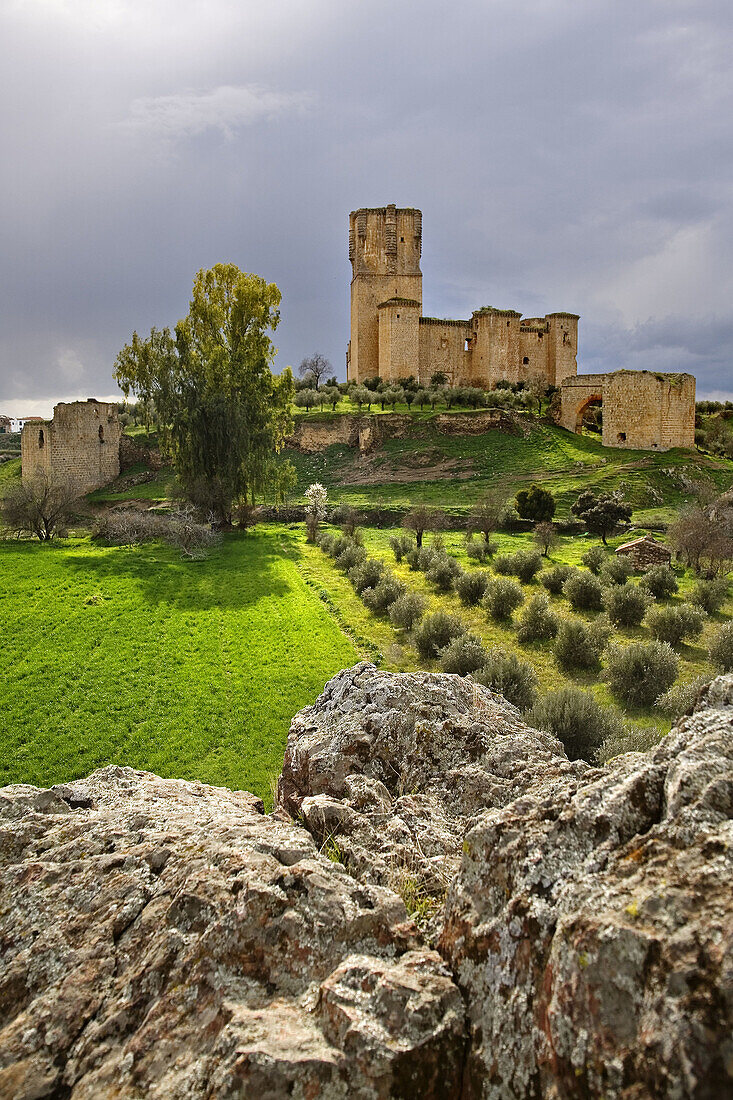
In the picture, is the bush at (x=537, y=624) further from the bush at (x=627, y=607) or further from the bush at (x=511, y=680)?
the bush at (x=511, y=680)

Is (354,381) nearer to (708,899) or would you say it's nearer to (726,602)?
(726,602)

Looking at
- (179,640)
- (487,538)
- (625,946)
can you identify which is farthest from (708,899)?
(487,538)

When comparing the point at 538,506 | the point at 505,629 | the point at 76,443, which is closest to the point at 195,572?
the point at 505,629

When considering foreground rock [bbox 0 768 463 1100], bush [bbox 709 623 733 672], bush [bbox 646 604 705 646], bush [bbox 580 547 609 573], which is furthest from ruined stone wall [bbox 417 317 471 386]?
foreground rock [bbox 0 768 463 1100]

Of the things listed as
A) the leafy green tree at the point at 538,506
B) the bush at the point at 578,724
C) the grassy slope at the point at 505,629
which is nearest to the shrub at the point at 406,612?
the grassy slope at the point at 505,629

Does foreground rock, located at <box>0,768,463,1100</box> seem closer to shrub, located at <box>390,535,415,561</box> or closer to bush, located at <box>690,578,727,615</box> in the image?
bush, located at <box>690,578,727,615</box>

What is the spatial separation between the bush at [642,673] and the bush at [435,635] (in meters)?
3.22

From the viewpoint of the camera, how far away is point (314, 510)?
28734 mm

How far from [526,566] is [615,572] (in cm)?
235

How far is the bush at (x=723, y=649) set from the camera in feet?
37.0

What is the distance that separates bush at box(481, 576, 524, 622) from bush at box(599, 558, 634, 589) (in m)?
2.68

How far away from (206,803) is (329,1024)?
2.27 metres

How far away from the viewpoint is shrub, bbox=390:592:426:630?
1515cm

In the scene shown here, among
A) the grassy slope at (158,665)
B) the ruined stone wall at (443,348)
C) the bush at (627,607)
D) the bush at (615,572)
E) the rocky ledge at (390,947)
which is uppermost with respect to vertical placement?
the ruined stone wall at (443,348)
